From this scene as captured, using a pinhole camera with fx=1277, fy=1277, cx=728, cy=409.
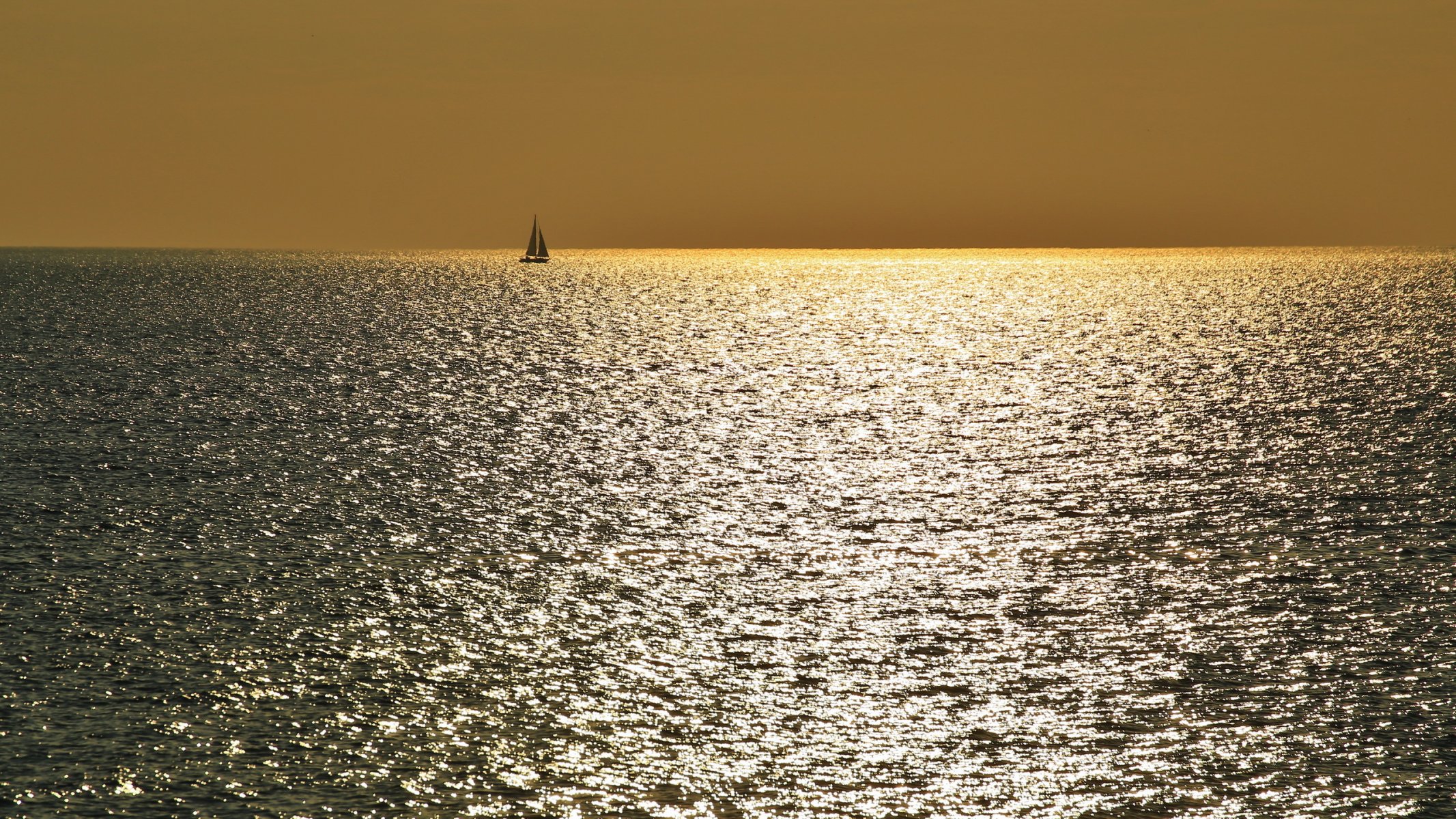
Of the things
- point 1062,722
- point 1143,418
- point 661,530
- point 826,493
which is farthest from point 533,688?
point 1143,418

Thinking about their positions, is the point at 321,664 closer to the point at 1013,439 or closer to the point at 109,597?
the point at 109,597

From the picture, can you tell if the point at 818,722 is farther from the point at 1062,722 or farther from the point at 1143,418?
the point at 1143,418

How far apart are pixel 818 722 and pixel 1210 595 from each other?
1845 centimetres

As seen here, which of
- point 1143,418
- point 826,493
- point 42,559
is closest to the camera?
point 42,559

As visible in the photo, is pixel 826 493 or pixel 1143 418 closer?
pixel 826 493

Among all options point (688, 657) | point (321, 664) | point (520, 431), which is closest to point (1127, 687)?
point (688, 657)

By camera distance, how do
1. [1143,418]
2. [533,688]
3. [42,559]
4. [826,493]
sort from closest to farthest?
[533,688], [42,559], [826,493], [1143,418]

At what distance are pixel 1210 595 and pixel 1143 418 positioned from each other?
1998 inches

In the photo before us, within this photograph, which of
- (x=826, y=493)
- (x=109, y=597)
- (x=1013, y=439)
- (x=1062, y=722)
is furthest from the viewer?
(x=1013, y=439)

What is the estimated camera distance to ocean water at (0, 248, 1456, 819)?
28328 millimetres

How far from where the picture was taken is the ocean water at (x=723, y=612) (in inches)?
1115

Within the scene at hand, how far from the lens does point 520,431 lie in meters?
85.2

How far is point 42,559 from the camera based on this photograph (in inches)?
1821

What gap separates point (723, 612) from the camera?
41875mm
